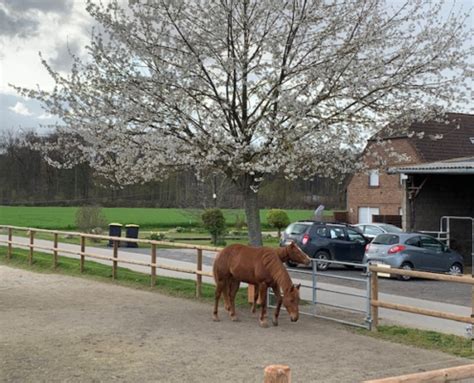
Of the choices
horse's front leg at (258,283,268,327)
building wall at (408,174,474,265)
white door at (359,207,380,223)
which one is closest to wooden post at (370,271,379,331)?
horse's front leg at (258,283,268,327)

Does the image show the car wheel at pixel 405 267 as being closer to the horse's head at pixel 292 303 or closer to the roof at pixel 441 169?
the roof at pixel 441 169

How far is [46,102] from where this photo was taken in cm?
1254

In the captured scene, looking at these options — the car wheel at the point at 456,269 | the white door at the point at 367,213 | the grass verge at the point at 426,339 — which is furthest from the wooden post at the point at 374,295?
the white door at the point at 367,213

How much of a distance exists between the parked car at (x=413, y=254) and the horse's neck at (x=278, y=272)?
948 cm

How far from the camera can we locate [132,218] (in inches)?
2210

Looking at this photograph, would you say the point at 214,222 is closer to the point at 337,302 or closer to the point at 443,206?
the point at 443,206

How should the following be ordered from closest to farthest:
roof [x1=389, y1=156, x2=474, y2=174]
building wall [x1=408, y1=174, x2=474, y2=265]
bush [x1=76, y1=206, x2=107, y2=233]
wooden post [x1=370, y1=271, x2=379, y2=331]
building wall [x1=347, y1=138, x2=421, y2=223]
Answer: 1. wooden post [x1=370, y1=271, x2=379, y2=331]
2. roof [x1=389, y1=156, x2=474, y2=174]
3. building wall [x1=408, y1=174, x2=474, y2=265]
4. bush [x1=76, y1=206, x2=107, y2=233]
5. building wall [x1=347, y1=138, x2=421, y2=223]

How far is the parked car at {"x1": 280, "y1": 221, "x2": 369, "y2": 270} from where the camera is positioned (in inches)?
832

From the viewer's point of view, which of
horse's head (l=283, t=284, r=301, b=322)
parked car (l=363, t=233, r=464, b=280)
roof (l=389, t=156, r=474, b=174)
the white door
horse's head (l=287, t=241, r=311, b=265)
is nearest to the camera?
horse's head (l=283, t=284, r=301, b=322)

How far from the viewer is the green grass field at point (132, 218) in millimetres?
44938

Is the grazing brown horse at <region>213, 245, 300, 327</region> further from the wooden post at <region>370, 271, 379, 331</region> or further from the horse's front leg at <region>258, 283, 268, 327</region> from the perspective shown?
the wooden post at <region>370, 271, 379, 331</region>

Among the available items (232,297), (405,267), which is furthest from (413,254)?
(232,297)

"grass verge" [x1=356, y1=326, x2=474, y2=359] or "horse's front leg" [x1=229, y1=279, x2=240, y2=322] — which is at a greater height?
"horse's front leg" [x1=229, y1=279, x2=240, y2=322]

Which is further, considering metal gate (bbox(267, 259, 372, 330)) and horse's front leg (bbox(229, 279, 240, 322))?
horse's front leg (bbox(229, 279, 240, 322))
